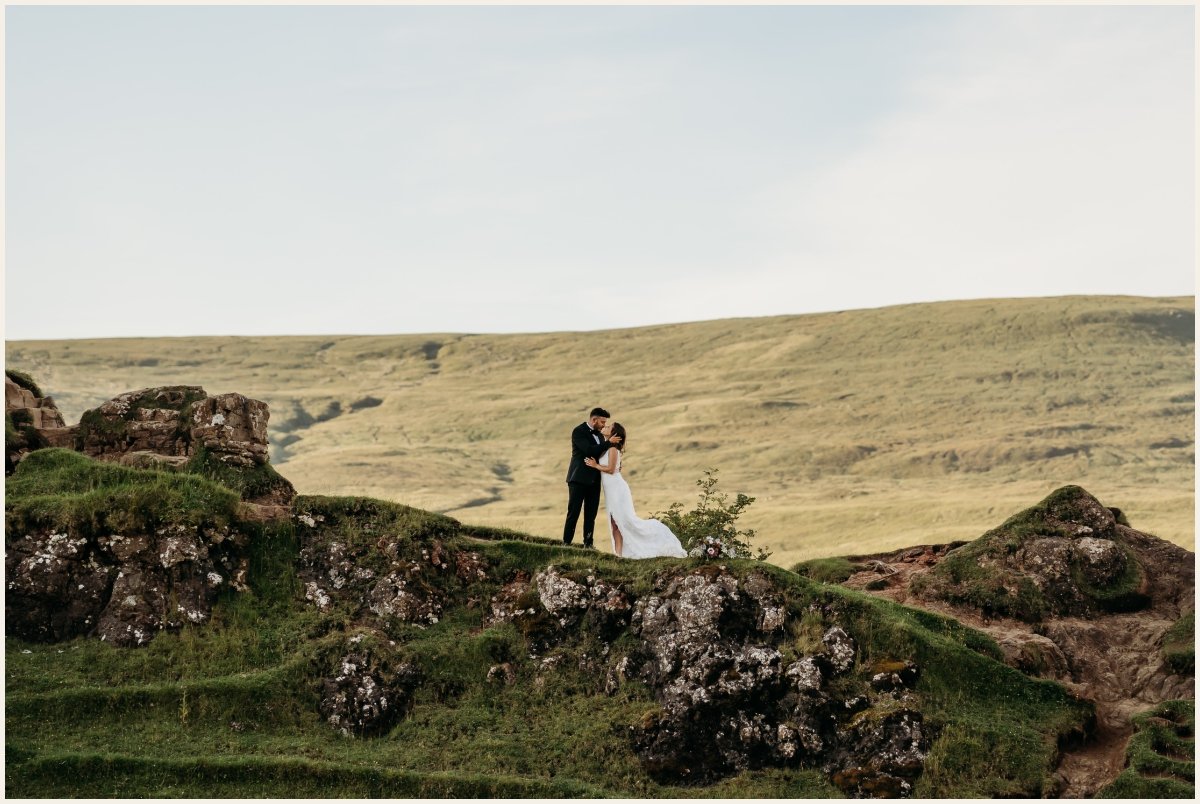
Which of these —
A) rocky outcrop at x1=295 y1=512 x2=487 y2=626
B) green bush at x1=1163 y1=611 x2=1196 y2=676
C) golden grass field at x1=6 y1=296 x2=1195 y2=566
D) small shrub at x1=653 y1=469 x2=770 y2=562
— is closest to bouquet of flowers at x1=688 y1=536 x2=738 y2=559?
small shrub at x1=653 y1=469 x2=770 y2=562

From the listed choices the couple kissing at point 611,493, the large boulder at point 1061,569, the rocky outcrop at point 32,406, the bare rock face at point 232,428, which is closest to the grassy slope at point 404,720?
the couple kissing at point 611,493

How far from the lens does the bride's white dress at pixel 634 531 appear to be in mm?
26719

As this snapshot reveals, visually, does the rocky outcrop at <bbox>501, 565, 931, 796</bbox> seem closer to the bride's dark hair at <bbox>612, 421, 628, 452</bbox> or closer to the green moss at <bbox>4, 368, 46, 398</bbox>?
the bride's dark hair at <bbox>612, 421, 628, 452</bbox>

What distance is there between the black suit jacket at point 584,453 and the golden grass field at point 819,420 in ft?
183

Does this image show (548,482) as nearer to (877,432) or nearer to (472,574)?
(877,432)

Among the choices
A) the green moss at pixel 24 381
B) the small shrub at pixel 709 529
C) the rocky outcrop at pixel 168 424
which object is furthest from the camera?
the green moss at pixel 24 381

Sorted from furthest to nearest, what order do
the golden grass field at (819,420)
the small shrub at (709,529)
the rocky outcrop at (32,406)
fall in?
the golden grass field at (819,420) → the rocky outcrop at (32,406) → the small shrub at (709,529)

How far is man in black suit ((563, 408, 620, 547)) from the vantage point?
89.7ft

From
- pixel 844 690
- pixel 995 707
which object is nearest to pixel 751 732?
pixel 844 690

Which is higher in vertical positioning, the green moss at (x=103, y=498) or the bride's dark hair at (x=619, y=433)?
the bride's dark hair at (x=619, y=433)

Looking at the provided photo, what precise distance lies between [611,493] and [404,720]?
272 inches

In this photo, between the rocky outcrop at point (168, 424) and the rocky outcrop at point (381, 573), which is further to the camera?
the rocky outcrop at point (168, 424)

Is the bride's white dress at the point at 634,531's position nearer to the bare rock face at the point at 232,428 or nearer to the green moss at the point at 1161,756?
the bare rock face at the point at 232,428

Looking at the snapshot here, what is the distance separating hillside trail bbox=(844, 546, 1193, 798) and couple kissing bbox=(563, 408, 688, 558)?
588 centimetres
